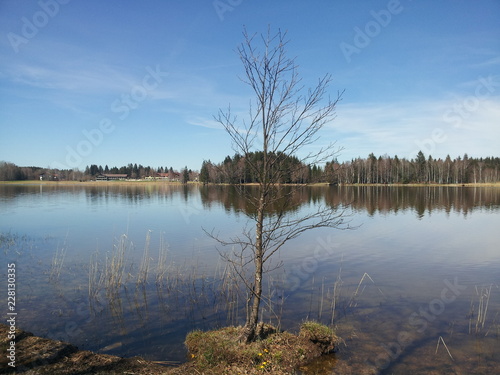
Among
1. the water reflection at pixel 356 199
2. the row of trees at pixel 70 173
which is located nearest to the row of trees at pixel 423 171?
the water reflection at pixel 356 199

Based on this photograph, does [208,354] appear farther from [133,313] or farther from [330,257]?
→ [330,257]

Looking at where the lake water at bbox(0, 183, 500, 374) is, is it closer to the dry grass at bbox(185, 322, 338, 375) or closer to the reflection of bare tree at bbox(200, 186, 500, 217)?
the dry grass at bbox(185, 322, 338, 375)

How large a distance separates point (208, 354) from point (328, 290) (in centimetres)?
600
